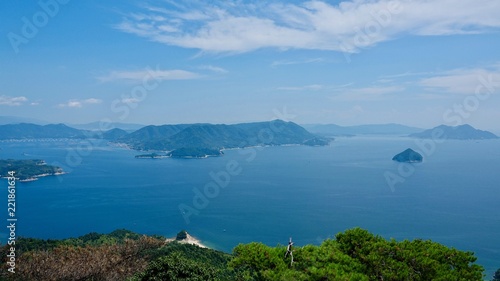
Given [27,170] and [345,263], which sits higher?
[345,263]

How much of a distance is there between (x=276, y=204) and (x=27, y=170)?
182 feet

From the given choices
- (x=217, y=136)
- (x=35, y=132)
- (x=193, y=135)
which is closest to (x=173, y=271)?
(x=193, y=135)

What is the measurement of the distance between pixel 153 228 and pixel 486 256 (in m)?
35.4

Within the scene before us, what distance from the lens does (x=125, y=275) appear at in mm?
10141

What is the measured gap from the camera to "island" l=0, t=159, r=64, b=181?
72000 millimetres

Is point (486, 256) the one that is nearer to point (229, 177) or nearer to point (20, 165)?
point (229, 177)

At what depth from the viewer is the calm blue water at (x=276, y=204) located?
4000cm

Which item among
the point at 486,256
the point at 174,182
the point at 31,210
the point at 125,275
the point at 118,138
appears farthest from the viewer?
the point at 118,138

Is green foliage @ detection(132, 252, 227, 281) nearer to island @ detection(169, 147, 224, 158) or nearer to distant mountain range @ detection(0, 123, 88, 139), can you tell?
island @ detection(169, 147, 224, 158)

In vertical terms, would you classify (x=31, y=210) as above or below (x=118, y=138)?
below

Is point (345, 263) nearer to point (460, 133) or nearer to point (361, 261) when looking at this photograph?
point (361, 261)

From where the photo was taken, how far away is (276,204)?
5294cm

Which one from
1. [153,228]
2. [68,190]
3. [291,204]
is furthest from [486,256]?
[68,190]

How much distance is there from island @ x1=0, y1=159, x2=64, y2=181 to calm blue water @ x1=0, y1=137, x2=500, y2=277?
3.02 m
